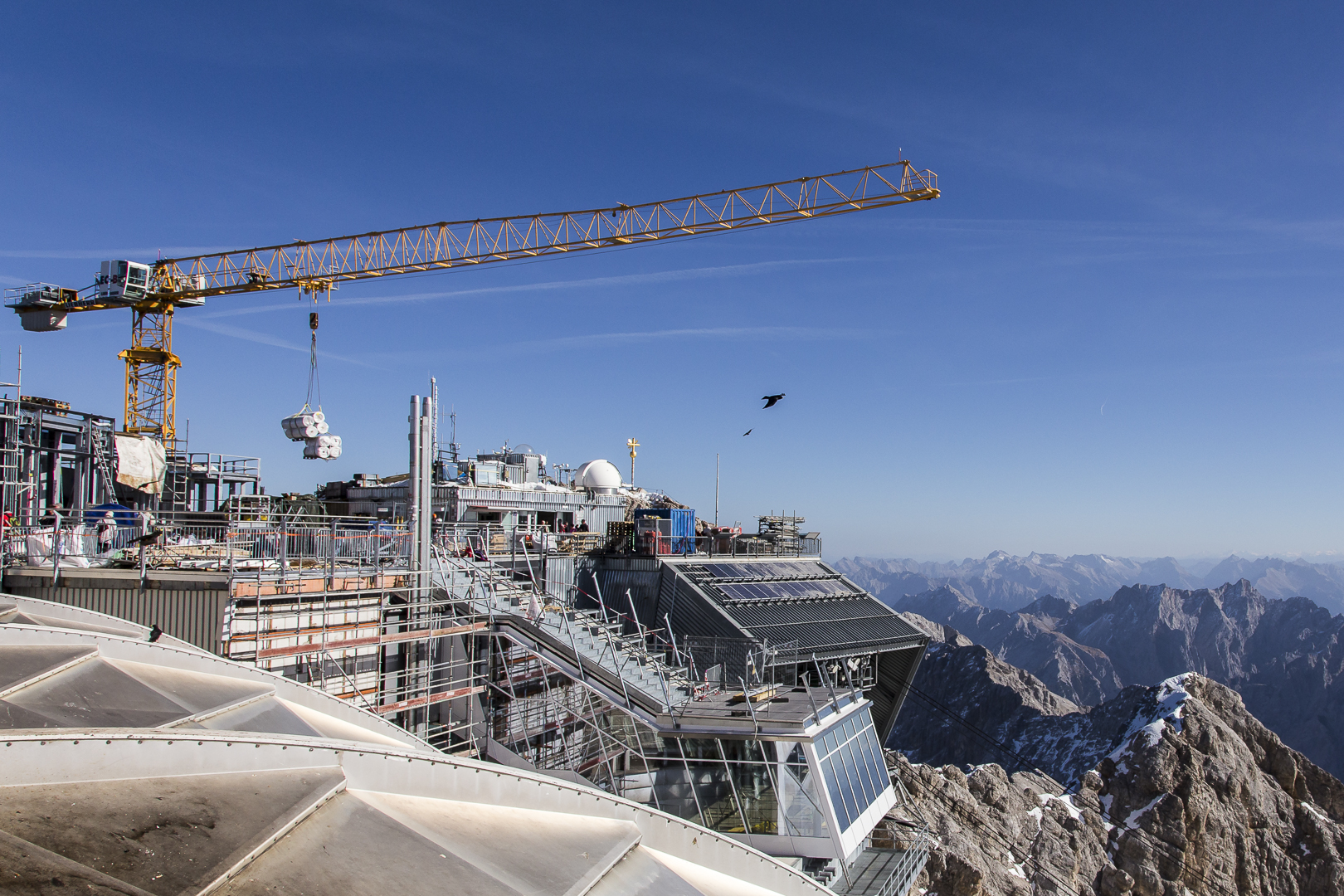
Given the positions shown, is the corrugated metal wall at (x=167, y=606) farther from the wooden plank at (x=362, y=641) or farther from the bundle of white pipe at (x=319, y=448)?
the bundle of white pipe at (x=319, y=448)

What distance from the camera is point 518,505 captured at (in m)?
53.8

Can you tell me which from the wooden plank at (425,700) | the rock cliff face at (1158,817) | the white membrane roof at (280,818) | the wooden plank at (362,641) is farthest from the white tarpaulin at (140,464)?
the white membrane roof at (280,818)

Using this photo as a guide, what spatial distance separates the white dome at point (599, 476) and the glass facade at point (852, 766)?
40693 mm

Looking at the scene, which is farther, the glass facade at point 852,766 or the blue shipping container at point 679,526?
the blue shipping container at point 679,526

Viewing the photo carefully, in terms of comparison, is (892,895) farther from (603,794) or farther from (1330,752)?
(1330,752)

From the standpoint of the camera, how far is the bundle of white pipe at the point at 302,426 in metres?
48.1

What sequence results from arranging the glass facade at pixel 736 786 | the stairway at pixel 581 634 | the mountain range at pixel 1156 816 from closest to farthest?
the glass facade at pixel 736 786
the stairway at pixel 581 634
the mountain range at pixel 1156 816

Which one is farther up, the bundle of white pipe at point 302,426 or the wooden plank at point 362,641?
the bundle of white pipe at point 302,426

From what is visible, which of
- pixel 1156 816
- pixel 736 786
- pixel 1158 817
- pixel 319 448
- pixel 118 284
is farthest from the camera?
pixel 118 284

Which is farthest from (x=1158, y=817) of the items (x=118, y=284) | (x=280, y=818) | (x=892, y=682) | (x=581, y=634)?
(x=118, y=284)

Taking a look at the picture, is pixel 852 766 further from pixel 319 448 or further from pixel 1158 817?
pixel 1158 817

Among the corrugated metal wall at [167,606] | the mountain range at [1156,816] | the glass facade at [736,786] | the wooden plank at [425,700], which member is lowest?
the mountain range at [1156,816]

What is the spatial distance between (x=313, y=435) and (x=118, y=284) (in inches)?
1375

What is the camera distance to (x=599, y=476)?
210 ft
